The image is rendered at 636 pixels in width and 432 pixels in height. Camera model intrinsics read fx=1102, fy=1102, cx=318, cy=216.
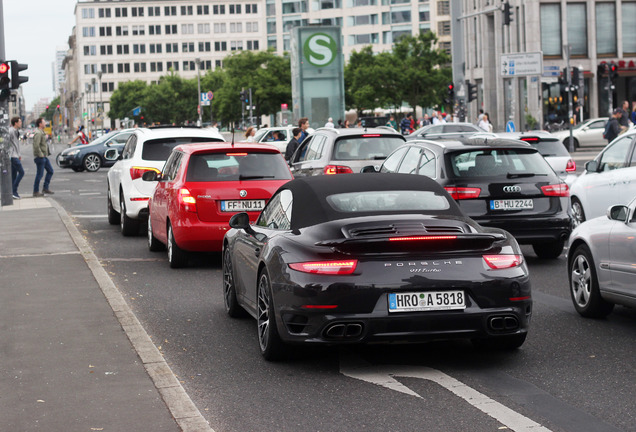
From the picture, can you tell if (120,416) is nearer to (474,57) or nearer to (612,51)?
(612,51)

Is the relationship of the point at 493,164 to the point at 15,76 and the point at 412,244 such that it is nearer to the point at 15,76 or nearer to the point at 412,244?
the point at 412,244

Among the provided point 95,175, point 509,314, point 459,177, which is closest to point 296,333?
point 509,314

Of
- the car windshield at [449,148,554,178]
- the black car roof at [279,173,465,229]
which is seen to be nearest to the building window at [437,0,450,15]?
the car windshield at [449,148,554,178]

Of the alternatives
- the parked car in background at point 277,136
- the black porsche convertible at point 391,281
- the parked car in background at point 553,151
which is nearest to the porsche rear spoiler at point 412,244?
the black porsche convertible at point 391,281

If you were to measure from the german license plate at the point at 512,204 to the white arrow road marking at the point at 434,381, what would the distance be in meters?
5.81

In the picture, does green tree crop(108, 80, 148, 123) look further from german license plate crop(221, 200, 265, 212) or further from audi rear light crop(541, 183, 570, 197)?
audi rear light crop(541, 183, 570, 197)

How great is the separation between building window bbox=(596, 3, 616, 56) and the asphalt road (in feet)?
210

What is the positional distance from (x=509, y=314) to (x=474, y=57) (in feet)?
251

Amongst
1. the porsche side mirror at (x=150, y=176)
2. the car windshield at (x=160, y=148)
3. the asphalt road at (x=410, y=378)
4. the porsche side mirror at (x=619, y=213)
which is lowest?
the asphalt road at (x=410, y=378)

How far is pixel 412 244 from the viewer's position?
695 cm

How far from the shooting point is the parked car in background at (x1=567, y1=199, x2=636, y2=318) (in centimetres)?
856

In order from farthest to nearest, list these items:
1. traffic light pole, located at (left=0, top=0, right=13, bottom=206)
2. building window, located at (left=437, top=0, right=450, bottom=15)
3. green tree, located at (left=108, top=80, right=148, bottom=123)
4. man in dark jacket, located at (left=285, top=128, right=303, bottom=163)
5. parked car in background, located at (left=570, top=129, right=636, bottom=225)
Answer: green tree, located at (left=108, top=80, right=148, bottom=123) < building window, located at (left=437, top=0, right=450, bottom=15) < man in dark jacket, located at (left=285, top=128, right=303, bottom=163) < traffic light pole, located at (left=0, top=0, right=13, bottom=206) < parked car in background, located at (left=570, top=129, right=636, bottom=225)

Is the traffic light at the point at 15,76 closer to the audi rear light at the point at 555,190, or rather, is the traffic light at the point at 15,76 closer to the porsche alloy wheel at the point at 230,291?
the audi rear light at the point at 555,190

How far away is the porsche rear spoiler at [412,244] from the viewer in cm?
691
